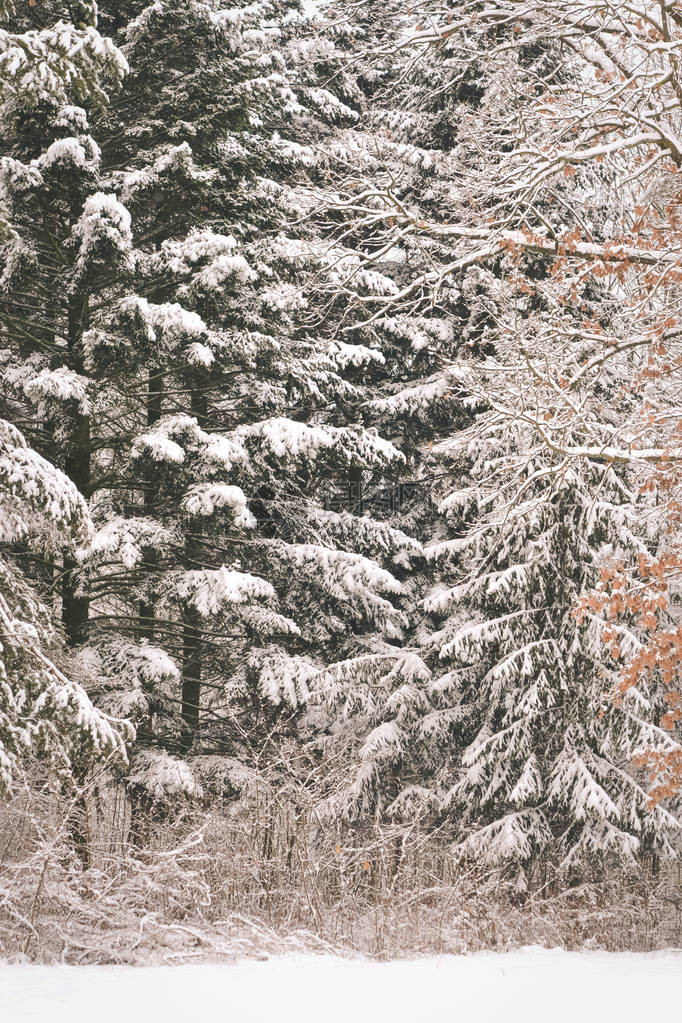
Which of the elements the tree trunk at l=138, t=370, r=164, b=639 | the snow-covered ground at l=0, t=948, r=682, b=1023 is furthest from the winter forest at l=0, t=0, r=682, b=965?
the snow-covered ground at l=0, t=948, r=682, b=1023

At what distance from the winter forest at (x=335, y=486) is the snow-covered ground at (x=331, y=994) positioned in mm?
943

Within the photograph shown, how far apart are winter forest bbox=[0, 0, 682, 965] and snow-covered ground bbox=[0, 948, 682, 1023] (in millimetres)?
943

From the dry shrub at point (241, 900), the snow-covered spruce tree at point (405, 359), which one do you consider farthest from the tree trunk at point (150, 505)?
the dry shrub at point (241, 900)

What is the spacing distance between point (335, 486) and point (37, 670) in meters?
10.3

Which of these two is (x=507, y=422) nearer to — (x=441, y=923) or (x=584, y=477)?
(x=584, y=477)

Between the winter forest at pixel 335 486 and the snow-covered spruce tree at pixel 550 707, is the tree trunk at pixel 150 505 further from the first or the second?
the snow-covered spruce tree at pixel 550 707

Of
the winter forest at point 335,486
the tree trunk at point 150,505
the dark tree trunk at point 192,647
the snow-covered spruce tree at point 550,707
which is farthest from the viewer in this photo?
the dark tree trunk at point 192,647

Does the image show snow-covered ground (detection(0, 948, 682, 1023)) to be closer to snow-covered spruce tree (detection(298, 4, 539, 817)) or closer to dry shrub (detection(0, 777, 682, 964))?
dry shrub (detection(0, 777, 682, 964))

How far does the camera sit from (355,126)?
18.1 m

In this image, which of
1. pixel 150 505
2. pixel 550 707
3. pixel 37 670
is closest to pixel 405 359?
pixel 150 505

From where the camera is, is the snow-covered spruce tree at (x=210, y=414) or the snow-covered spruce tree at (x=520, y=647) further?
the snow-covered spruce tree at (x=210, y=414)

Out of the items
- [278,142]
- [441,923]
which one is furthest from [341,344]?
[441,923]

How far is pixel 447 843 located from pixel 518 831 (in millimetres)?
2411

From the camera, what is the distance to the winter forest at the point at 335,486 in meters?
8.35
